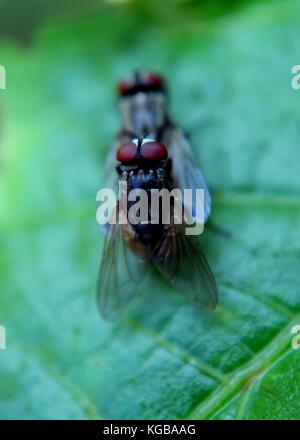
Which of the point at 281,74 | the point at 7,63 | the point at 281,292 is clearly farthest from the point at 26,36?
the point at 281,292

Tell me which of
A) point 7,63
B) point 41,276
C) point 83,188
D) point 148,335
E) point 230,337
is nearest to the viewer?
point 230,337

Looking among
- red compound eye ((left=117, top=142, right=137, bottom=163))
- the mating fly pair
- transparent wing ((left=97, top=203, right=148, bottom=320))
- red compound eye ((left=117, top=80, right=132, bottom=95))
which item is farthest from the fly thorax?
transparent wing ((left=97, top=203, right=148, bottom=320))

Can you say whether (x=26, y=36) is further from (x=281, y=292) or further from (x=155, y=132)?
(x=281, y=292)

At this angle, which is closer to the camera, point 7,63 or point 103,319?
point 103,319

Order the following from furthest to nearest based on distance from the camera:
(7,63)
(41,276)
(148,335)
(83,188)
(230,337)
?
(7,63)
(83,188)
(41,276)
(148,335)
(230,337)

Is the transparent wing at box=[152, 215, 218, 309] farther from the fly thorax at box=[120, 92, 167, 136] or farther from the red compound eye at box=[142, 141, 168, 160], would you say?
the fly thorax at box=[120, 92, 167, 136]

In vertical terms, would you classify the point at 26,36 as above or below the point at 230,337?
above

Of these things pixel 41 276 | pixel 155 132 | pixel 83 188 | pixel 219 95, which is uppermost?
pixel 219 95

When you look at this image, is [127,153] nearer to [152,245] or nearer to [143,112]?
[152,245]
